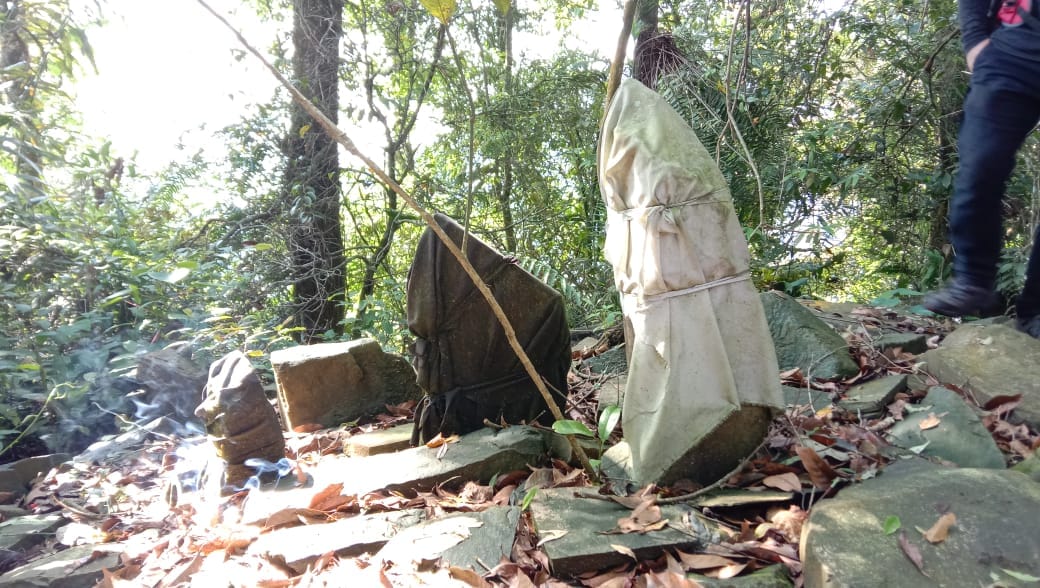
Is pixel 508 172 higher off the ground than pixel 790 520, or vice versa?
pixel 508 172

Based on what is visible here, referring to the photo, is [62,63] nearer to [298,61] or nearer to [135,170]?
[135,170]

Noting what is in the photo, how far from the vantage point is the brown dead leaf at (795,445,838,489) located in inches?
81.3

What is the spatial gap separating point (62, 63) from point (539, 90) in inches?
171

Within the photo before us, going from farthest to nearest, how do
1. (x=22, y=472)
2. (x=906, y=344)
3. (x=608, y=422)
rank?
(x=22, y=472) < (x=906, y=344) < (x=608, y=422)

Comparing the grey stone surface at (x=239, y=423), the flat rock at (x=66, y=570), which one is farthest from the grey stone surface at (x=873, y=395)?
the flat rock at (x=66, y=570)

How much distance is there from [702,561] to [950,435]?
1.25m

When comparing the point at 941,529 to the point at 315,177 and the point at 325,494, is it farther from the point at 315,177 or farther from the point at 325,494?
the point at 315,177

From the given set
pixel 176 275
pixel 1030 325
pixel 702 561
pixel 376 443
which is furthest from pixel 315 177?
pixel 1030 325

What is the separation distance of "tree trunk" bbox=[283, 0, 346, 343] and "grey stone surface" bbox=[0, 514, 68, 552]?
3195 millimetres

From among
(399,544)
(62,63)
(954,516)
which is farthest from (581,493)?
(62,63)

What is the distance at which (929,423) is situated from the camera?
95.1 inches

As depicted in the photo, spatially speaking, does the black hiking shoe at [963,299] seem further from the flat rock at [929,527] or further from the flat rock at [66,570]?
the flat rock at [66,570]

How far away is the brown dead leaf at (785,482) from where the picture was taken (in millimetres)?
2082

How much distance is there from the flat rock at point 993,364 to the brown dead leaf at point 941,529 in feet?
4.63
